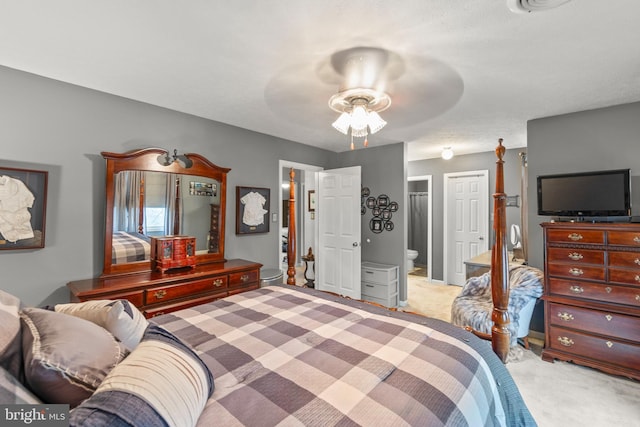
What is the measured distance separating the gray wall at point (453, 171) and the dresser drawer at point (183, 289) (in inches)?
164

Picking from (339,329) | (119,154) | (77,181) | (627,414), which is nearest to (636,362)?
(627,414)

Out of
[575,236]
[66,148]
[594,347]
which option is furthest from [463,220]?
[66,148]

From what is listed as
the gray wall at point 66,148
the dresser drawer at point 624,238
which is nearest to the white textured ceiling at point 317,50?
the gray wall at point 66,148

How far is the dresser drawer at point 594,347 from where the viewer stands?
229 centimetres

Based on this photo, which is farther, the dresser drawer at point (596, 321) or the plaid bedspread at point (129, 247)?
the plaid bedspread at point (129, 247)

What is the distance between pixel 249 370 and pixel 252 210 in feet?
8.55

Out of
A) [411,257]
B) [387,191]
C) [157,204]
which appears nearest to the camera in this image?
[157,204]

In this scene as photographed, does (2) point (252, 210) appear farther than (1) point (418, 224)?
No

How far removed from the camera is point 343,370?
1.10 m

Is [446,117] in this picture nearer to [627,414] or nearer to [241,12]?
[241,12]

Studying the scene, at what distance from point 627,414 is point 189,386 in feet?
9.55

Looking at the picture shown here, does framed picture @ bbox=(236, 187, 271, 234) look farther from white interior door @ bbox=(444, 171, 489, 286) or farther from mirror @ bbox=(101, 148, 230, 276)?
white interior door @ bbox=(444, 171, 489, 286)

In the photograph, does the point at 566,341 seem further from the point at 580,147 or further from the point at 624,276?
the point at 580,147

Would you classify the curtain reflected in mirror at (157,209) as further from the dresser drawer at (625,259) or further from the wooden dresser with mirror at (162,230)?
the dresser drawer at (625,259)
